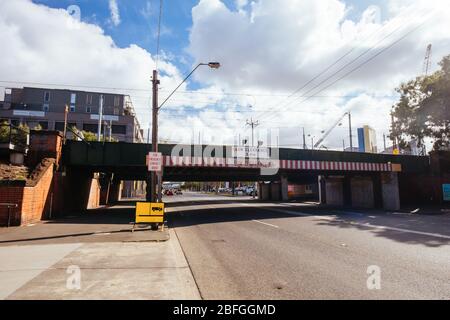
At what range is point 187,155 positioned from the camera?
22453 mm

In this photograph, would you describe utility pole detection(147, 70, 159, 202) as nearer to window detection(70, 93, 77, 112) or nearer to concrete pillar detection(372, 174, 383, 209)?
concrete pillar detection(372, 174, 383, 209)

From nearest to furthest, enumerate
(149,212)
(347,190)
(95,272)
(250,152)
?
(95,272), (149,212), (250,152), (347,190)

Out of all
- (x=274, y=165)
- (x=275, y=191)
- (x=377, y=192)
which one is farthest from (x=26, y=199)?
(x=275, y=191)

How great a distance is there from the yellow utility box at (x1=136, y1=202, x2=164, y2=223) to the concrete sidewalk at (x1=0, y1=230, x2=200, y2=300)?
13.1 feet

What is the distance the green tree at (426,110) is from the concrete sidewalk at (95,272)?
30.7 meters

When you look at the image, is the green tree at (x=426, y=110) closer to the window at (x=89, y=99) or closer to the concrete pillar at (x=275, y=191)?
the concrete pillar at (x=275, y=191)

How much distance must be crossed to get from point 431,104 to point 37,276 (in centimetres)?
3518

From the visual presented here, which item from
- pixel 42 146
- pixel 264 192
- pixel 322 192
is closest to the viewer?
pixel 42 146

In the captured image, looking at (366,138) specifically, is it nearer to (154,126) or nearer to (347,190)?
(347,190)

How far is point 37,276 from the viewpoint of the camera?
655 centimetres

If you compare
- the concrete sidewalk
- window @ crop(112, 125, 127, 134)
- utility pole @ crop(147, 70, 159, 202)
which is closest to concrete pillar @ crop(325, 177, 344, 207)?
utility pole @ crop(147, 70, 159, 202)

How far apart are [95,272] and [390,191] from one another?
96.4ft
